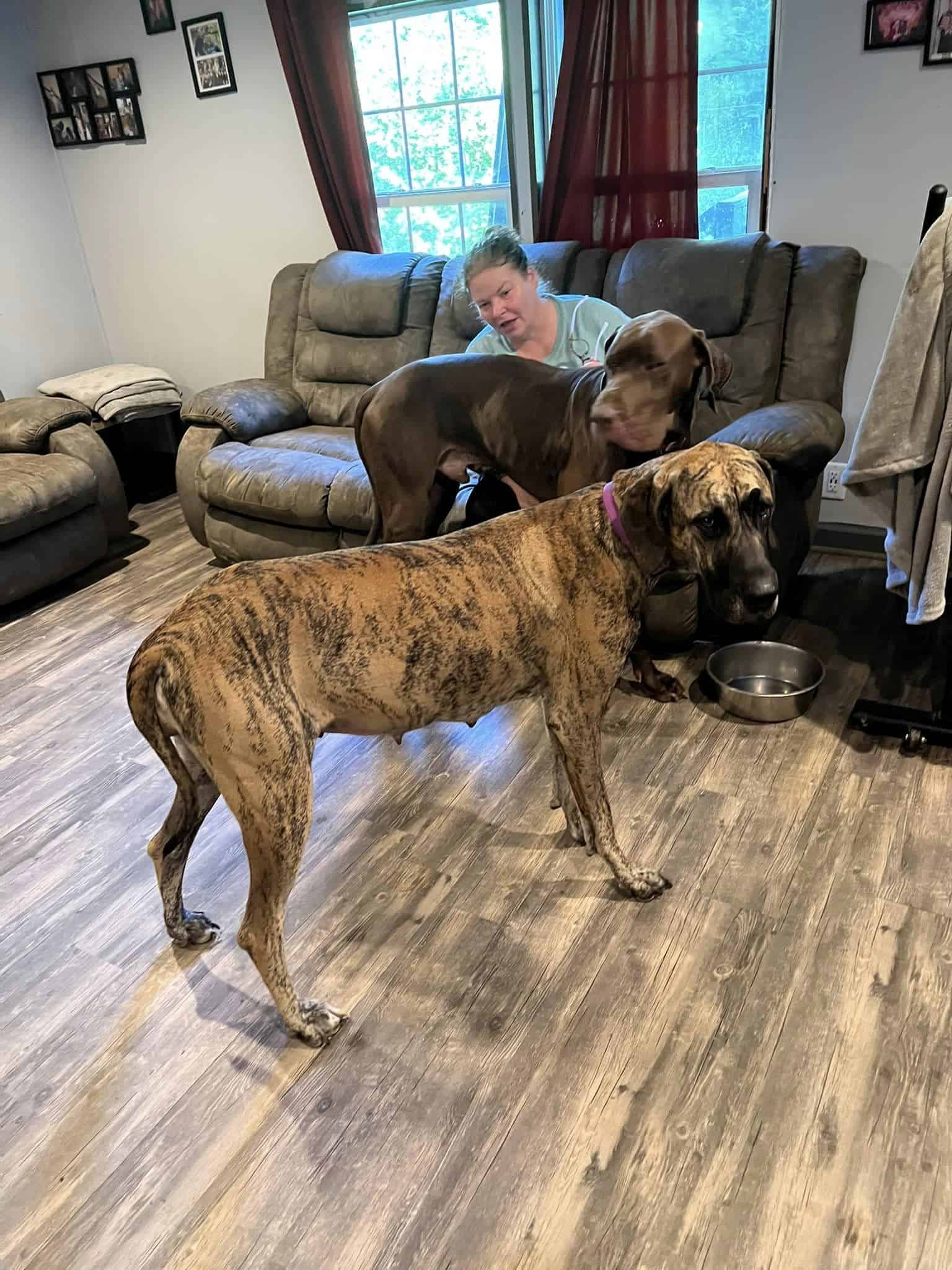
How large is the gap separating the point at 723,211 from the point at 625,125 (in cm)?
52

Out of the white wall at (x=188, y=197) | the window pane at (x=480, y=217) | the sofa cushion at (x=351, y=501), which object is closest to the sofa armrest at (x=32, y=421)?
the white wall at (x=188, y=197)

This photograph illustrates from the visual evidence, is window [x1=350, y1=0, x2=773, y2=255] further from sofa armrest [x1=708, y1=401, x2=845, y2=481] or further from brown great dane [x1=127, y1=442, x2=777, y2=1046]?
brown great dane [x1=127, y1=442, x2=777, y2=1046]

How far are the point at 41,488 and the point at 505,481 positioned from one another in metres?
2.12

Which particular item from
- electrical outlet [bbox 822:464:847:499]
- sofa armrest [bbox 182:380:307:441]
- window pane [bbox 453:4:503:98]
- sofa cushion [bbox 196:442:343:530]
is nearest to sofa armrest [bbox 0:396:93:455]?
sofa armrest [bbox 182:380:307:441]

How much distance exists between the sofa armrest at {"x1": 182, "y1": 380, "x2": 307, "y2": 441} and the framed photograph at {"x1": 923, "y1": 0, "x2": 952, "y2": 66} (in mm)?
2755

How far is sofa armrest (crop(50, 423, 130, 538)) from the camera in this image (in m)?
4.02

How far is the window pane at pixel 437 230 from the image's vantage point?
421cm

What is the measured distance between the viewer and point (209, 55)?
4.27m

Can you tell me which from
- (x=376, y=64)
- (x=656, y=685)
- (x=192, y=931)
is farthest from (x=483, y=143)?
(x=192, y=931)

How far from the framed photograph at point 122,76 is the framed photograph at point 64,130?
41 centimetres

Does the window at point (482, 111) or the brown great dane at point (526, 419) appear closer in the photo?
the brown great dane at point (526, 419)

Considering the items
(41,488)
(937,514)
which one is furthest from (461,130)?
(937,514)

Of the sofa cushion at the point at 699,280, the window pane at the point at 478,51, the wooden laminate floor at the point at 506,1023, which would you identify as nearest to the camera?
the wooden laminate floor at the point at 506,1023

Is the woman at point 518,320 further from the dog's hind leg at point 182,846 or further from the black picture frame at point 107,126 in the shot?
the black picture frame at point 107,126
